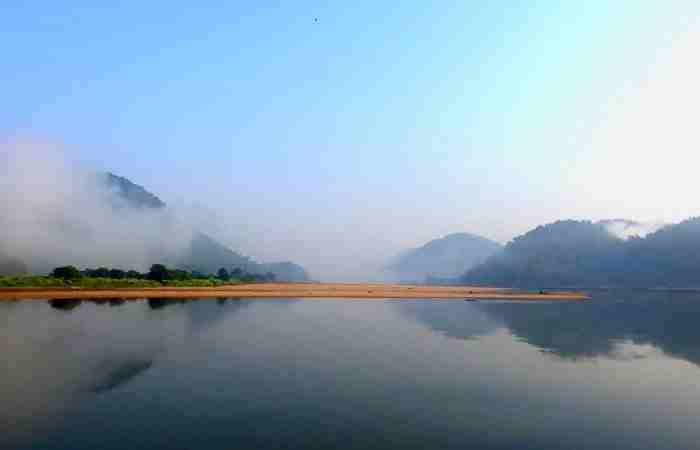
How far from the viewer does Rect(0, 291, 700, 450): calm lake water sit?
1048 inches

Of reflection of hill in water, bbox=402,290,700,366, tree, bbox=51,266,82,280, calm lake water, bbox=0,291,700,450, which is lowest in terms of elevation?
calm lake water, bbox=0,291,700,450

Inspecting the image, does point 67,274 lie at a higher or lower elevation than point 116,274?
lower

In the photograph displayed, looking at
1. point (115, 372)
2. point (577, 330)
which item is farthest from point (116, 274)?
point (577, 330)

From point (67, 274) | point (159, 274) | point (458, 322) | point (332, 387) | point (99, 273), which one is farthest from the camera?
point (159, 274)

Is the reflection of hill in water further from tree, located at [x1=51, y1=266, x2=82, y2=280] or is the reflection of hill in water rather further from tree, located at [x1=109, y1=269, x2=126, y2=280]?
tree, located at [x1=109, y1=269, x2=126, y2=280]

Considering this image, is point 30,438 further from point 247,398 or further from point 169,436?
point 247,398

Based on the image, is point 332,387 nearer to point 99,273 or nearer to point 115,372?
point 115,372

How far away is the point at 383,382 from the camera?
128ft

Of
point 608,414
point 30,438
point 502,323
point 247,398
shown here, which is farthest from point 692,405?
point 502,323

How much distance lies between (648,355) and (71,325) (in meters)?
72.9

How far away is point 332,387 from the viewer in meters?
36.8

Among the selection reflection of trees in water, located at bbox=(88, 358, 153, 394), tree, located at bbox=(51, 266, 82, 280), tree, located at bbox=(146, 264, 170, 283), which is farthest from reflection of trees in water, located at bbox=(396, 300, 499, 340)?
tree, located at bbox=(51, 266, 82, 280)

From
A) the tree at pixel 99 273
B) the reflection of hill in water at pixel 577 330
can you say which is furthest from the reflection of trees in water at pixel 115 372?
the tree at pixel 99 273

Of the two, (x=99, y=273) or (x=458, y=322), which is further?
(x=99, y=273)
